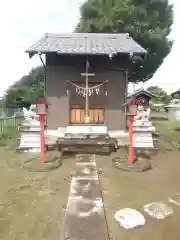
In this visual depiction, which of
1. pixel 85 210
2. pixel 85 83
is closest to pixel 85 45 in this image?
pixel 85 83

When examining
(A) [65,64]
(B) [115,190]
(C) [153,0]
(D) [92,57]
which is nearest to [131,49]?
(D) [92,57]

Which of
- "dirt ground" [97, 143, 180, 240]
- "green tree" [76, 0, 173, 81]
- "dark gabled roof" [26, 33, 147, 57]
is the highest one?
"green tree" [76, 0, 173, 81]

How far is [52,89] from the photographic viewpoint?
988 centimetres

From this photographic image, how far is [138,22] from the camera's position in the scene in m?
18.9

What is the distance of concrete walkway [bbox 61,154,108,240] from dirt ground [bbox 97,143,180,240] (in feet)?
0.55

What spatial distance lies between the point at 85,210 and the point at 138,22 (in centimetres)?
1831

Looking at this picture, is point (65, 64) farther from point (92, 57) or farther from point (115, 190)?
point (115, 190)

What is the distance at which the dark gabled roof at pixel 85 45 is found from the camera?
29.9 ft

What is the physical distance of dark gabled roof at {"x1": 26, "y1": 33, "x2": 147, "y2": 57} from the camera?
9102 mm

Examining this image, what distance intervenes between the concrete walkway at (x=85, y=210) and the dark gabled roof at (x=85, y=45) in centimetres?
527

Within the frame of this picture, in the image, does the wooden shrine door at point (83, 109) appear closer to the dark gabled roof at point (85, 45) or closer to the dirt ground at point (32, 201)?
the dark gabled roof at point (85, 45)

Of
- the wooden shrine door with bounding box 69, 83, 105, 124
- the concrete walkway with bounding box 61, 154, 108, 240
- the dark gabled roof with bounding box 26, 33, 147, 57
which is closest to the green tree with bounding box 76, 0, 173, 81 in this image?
the dark gabled roof with bounding box 26, 33, 147, 57

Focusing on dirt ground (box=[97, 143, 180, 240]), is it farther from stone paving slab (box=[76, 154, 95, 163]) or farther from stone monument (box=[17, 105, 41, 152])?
stone monument (box=[17, 105, 41, 152])

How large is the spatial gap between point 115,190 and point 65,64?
6.47 metres
